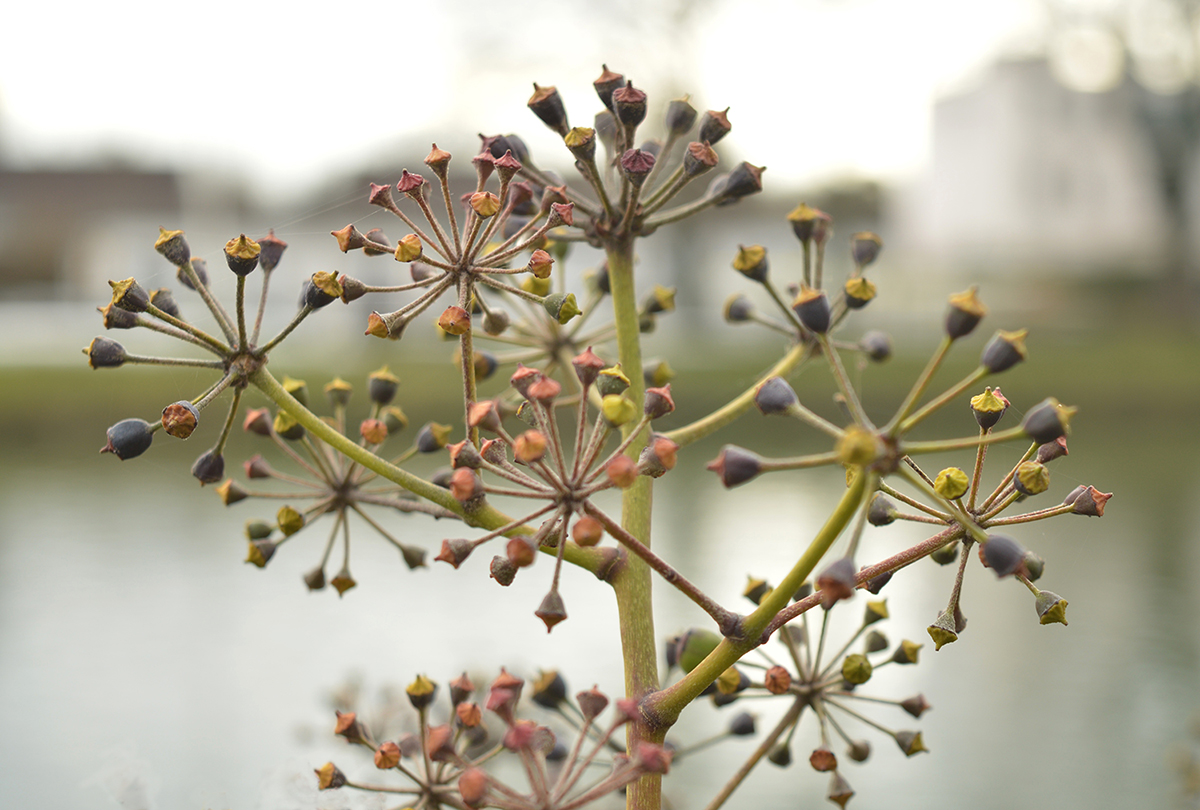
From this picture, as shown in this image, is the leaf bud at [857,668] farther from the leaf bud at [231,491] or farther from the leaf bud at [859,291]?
the leaf bud at [231,491]

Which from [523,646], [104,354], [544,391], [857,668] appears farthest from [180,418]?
[523,646]

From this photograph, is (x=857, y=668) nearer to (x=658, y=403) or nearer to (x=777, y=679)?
(x=777, y=679)

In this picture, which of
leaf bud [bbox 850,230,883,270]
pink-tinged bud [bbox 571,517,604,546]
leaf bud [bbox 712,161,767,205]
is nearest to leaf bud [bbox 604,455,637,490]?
pink-tinged bud [bbox 571,517,604,546]

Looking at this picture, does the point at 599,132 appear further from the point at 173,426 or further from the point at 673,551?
the point at 673,551

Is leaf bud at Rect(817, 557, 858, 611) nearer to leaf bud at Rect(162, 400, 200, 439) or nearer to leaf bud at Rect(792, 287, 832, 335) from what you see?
leaf bud at Rect(792, 287, 832, 335)

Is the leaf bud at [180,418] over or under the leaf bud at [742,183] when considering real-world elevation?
under

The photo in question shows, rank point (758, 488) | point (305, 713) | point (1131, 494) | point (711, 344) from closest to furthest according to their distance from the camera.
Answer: point (305, 713)
point (1131, 494)
point (758, 488)
point (711, 344)

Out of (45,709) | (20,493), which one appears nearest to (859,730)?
(45,709)

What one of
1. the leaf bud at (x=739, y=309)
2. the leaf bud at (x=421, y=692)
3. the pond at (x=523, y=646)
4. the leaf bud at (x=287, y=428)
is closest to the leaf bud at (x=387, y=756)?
the leaf bud at (x=421, y=692)
